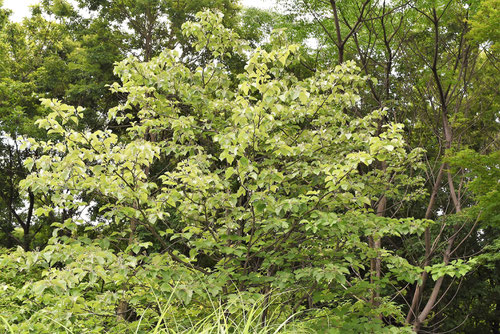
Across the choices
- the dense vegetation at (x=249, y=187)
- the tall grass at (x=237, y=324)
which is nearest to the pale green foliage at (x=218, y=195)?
the dense vegetation at (x=249, y=187)

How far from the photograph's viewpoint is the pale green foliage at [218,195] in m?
3.56

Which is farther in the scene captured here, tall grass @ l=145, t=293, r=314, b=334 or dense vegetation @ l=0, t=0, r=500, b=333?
dense vegetation @ l=0, t=0, r=500, b=333

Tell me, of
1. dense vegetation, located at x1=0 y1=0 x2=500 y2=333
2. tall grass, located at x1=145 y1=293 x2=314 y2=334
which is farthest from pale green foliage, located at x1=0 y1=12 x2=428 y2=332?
tall grass, located at x1=145 y1=293 x2=314 y2=334

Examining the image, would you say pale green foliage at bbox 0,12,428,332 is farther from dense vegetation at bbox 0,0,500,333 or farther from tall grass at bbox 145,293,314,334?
tall grass at bbox 145,293,314,334

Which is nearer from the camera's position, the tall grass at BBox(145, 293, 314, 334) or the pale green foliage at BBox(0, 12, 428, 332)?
the tall grass at BBox(145, 293, 314, 334)

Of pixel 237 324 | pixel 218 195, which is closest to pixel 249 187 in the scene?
pixel 218 195

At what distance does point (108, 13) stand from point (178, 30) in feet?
7.14

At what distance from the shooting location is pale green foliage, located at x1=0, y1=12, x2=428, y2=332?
140 inches

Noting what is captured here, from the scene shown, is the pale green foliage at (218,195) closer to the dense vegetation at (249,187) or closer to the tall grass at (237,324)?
the dense vegetation at (249,187)

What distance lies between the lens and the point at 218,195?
12.9 feet

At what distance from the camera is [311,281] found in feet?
14.6

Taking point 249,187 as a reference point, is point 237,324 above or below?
below

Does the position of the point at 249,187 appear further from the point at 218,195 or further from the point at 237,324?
the point at 237,324

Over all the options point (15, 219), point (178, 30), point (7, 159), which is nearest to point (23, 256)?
point (178, 30)
